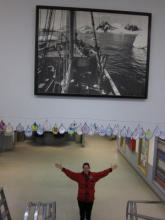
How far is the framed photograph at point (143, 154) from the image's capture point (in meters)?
5.25

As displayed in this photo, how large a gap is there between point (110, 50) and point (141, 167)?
4.20 m

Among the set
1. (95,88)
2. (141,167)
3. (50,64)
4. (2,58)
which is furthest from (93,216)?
(2,58)

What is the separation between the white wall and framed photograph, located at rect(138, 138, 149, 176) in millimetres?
2913

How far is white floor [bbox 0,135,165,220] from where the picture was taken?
13.4ft

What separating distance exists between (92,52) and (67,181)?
4008 mm

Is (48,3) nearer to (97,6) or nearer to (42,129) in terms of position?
(97,6)

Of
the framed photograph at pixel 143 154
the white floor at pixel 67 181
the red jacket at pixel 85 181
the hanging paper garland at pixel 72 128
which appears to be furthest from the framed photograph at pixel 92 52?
the framed photograph at pixel 143 154

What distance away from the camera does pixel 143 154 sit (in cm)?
549

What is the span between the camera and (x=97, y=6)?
2414mm

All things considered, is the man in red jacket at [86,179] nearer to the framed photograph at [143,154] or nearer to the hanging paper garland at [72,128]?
the hanging paper garland at [72,128]

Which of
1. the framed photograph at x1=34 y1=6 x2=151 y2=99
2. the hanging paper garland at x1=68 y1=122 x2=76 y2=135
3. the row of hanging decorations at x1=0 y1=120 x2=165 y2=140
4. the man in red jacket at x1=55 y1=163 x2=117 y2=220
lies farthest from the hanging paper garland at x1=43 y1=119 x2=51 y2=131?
the man in red jacket at x1=55 y1=163 x2=117 y2=220

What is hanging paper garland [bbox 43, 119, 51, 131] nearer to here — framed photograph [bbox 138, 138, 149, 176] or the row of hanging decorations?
the row of hanging decorations

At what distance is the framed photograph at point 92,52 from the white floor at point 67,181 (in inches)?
106

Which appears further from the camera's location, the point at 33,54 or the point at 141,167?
the point at 141,167
